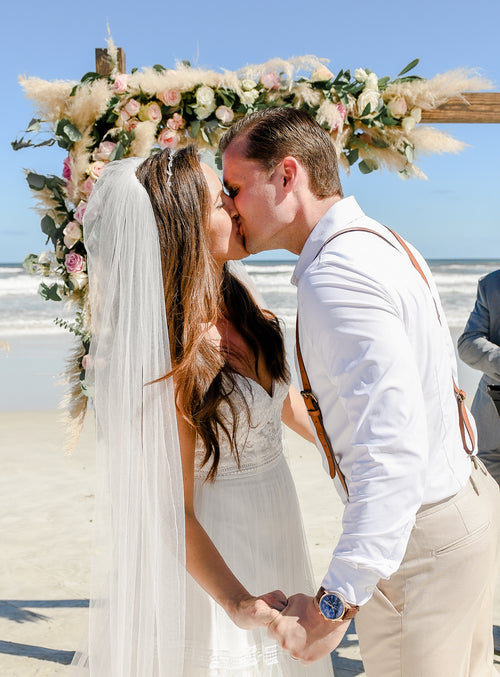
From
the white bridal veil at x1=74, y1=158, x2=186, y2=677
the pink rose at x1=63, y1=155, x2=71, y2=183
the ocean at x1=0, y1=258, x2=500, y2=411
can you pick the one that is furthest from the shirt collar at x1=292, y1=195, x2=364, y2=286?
the pink rose at x1=63, y1=155, x2=71, y2=183

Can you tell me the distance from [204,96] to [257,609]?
2.41 metres

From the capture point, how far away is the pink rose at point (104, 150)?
3.18 m

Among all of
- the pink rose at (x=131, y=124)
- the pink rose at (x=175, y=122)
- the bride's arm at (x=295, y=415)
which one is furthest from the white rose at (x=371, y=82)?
the bride's arm at (x=295, y=415)

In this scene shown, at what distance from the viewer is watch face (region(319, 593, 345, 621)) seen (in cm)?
180

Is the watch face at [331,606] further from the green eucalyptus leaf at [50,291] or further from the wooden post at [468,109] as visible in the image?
the wooden post at [468,109]

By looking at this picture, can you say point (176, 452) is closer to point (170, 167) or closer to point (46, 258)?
point (170, 167)

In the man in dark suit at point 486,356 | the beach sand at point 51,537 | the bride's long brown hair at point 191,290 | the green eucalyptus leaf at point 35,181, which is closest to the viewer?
the bride's long brown hair at point 191,290

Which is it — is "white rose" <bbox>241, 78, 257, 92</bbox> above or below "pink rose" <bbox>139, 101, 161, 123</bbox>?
above

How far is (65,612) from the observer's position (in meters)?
4.60

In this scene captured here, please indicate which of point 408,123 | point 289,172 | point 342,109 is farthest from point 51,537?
point 289,172

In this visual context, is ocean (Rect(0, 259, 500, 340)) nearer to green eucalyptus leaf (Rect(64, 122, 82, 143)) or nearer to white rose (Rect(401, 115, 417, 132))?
green eucalyptus leaf (Rect(64, 122, 82, 143))

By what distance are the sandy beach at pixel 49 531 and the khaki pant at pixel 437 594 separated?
1690 mm

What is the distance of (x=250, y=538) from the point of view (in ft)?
8.36

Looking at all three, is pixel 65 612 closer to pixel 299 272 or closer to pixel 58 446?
pixel 299 272
